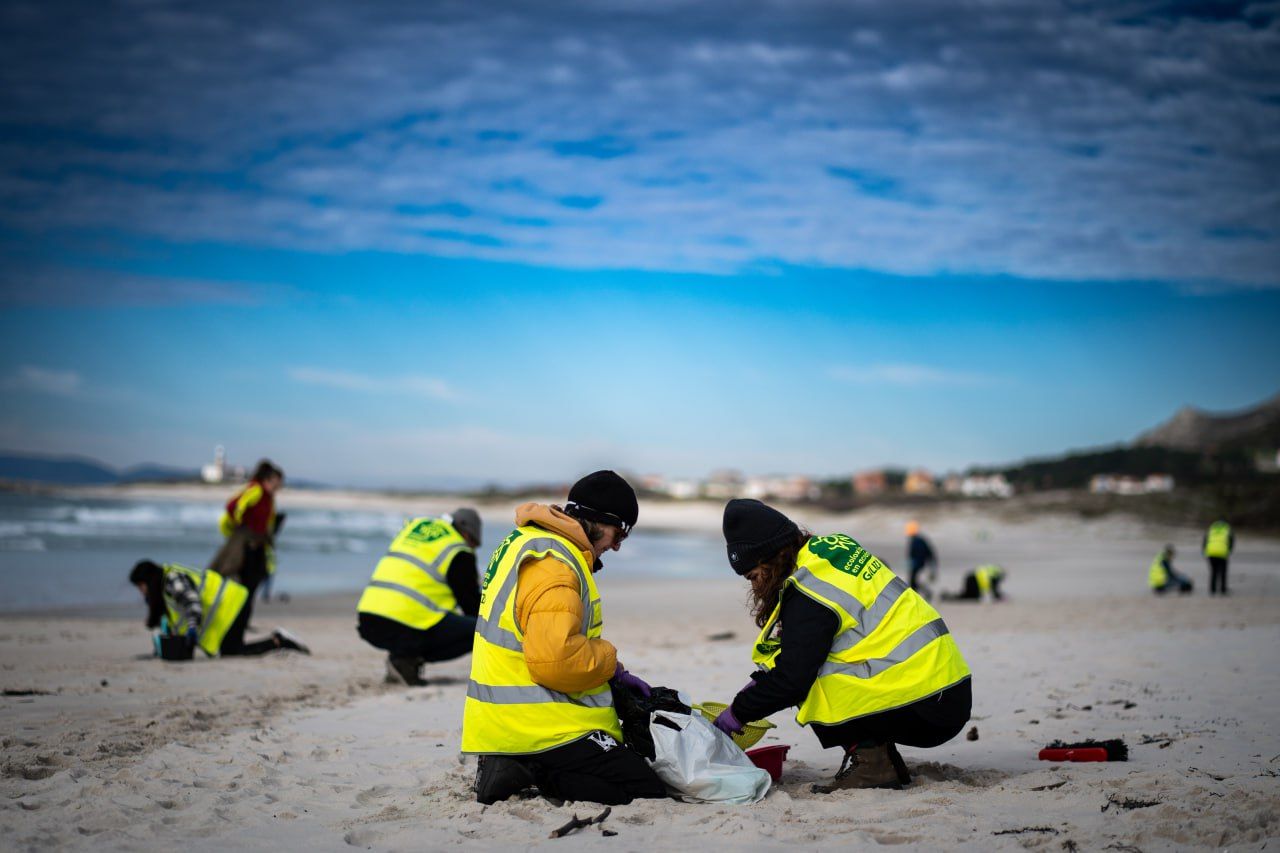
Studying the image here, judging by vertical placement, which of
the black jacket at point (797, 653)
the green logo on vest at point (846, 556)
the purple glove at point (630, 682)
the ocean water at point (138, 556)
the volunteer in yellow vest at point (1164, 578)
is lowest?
the ocean water at point (138, 556)

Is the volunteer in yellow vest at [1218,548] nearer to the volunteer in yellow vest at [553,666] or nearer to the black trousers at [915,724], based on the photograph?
the black trousers at [915,724]

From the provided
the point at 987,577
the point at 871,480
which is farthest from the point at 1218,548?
the point at 871,480

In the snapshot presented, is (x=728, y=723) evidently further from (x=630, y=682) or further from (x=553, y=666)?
(x=553, y=666)

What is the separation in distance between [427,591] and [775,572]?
3.94 m

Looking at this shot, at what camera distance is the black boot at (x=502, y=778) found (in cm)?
408

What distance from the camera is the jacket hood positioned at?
392 centimetres

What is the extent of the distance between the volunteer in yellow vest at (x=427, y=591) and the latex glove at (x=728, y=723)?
3427mm

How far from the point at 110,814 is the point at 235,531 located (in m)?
6.49

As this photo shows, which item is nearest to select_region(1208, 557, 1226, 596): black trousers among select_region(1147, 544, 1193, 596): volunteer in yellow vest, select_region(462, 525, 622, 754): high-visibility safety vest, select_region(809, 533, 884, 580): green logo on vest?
select_region(1147, 544, 1193, 596): volunteer in yellow vest

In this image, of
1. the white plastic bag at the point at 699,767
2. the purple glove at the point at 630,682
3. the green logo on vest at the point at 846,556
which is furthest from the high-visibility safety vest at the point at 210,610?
the green logo on vest at the point at 846,556

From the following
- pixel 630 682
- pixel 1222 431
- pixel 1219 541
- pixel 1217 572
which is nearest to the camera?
pixel 630 682

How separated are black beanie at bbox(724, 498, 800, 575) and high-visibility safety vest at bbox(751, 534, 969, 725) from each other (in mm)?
134

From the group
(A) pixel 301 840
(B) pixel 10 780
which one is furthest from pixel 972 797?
(B) pixel 10 780

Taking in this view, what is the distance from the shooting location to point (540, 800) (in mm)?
4121
